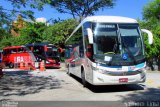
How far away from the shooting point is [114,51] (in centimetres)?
1448

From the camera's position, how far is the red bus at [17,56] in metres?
40.1

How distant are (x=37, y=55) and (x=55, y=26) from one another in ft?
40.4

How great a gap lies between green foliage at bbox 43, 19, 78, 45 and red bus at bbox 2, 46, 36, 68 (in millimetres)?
7931

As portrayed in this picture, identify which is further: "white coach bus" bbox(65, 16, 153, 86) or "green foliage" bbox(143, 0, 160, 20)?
"green foliage" bbox(143, 0, 160, 20)

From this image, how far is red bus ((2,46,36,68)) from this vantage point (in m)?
40.1

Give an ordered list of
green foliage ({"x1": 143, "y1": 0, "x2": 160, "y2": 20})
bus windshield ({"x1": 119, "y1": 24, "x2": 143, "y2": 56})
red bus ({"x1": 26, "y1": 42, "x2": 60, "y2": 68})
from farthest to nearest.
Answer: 1. green foliage ({"x1": 143, "y1": 0, "x2": 160, "y2": 20})
2. red bus ({"x1": 26, "y1": 42, "x2": 60, "y2": 68})
3. bus windshield ({"x1": 119, "y1": 24, "x2": 143, "y2": 56})

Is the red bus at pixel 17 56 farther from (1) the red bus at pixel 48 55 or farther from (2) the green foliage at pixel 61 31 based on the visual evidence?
(2) the green foliage at pixel 61 31

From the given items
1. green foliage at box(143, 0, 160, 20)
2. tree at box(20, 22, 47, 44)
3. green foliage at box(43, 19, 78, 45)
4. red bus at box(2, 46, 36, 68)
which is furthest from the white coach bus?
green foliage at box(143, 0, 160, 20)

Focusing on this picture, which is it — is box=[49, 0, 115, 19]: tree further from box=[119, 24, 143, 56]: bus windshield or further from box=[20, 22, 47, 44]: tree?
box=[119, 24, 143, 56]: bus windshield

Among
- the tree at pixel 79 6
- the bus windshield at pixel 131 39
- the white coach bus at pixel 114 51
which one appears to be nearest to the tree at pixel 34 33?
the tree at pixel 79 6

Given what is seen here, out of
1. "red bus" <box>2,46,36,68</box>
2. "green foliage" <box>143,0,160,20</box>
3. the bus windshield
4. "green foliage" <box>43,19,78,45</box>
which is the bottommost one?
"red bus" <box>2,46,36,68</box>

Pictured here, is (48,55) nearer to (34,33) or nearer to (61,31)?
(61,31)

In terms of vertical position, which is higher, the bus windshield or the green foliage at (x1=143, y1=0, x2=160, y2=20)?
the green foliage at (x1=143, y1=0, x2=160, y2=20)

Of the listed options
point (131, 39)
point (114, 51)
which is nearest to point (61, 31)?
point (131, 39)
